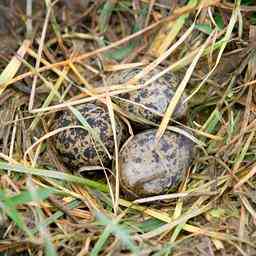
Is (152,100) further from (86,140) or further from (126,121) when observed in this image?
(86,140)


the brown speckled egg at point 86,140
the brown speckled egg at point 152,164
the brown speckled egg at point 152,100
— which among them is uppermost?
the brown speckled egg at point 152,100

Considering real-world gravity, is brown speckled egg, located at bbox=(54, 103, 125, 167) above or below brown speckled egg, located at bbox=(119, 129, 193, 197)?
above

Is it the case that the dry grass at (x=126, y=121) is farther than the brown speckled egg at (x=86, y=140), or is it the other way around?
the brown speckled egg at (x=86, y=140)

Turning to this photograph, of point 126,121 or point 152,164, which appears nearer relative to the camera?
point 152,164

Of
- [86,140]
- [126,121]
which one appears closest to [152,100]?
[126,121]

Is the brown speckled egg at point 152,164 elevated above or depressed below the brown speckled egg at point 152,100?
below

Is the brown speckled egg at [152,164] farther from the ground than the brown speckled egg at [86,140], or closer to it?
closer to it

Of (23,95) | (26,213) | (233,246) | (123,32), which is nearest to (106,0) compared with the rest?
(123,32)
